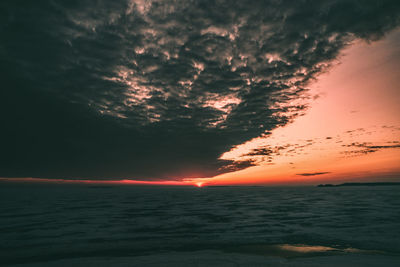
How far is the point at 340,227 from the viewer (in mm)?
13117

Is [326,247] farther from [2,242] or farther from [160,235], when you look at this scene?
[2,242]

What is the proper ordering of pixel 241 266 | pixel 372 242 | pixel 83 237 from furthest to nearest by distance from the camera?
pixel 83 237 → pixel 372 242 → pixel 241 266

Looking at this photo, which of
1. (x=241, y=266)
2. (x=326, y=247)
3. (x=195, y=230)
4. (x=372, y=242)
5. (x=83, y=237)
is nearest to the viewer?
(x=241, y=266)

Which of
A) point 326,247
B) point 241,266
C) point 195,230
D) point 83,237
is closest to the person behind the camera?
point 241,266

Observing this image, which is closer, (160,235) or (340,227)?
(160,235)

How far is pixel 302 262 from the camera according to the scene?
23.8 ft

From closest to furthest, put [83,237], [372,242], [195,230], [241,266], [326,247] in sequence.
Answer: [241,266], [326,247], [372,242], [83,237], [195,230]

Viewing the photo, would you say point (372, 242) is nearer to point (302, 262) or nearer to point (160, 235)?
point (302, 262)

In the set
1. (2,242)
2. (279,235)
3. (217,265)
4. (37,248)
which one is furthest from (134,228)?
(279,235)

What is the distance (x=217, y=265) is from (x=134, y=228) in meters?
8.78

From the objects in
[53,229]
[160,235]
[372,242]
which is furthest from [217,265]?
[53,229]

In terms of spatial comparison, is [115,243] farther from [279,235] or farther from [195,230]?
[279,235]

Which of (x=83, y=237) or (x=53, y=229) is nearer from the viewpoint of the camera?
(x=83, y=237)

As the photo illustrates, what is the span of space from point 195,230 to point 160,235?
2.53 metres
